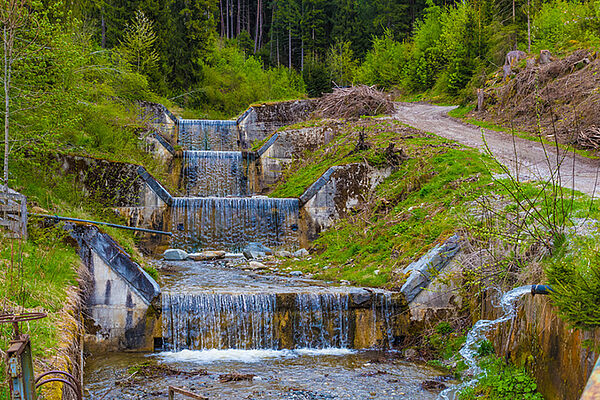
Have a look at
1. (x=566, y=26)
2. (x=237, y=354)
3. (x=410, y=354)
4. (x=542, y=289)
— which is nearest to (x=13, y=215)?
(x=237, y=354)

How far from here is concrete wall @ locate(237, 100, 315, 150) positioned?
24312 millimetres

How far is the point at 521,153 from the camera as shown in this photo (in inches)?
538

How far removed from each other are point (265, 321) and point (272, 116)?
56.7 feet

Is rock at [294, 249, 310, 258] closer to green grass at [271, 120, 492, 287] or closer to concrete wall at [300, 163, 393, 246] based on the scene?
green grass at [271, 120, 492, 287]

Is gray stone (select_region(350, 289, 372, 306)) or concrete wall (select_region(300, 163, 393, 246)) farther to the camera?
concrete wall (select_region(300, 163, 393, 246))

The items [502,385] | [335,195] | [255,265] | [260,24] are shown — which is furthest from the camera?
[260,24]

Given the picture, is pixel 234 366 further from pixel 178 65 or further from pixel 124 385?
pixel 178 65

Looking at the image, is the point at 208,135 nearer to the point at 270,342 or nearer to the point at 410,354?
the point at 270,342

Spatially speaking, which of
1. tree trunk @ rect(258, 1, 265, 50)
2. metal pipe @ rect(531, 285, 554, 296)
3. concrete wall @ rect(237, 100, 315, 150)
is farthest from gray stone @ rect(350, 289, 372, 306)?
tree trunk @ rect(258, 1, 265, 50)

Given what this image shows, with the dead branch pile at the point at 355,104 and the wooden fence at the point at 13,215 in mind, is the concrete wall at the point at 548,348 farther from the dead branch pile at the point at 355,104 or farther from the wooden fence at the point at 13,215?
the dead branch pile at the point at 355,104

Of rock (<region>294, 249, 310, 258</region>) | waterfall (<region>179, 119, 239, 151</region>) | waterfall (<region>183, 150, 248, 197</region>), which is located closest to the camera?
rock (<region>294, 249, 310, 258</region>)

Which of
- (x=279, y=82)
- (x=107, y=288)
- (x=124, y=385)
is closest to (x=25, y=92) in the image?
(x=107, y=288)

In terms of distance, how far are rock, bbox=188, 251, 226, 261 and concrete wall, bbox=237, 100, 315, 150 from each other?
36.3ft

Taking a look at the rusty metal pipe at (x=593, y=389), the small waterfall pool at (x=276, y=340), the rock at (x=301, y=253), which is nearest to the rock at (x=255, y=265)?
the rock at (x=301, y=253)
